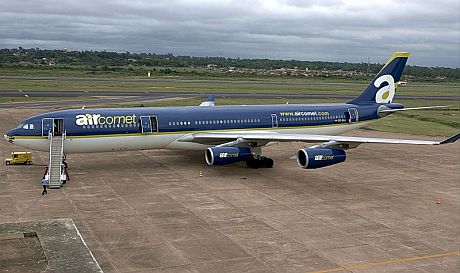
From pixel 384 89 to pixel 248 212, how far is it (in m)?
21.7

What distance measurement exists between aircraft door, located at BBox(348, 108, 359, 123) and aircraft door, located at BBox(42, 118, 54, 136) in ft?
70.3

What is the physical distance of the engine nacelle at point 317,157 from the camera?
2769cm

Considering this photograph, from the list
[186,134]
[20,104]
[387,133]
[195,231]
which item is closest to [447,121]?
[387,133]

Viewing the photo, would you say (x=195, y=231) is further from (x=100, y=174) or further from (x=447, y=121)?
(x=447, y=121)

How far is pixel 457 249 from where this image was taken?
19.7 meters

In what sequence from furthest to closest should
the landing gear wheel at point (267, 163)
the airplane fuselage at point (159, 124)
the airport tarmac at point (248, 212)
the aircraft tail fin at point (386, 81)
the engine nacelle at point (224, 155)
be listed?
the aircraft tail fin at point (386, 81) → the landing gear wheel at point (267, 163) → the engine nacelle at point (224, 155) → the airplane fuselage at point (159, 124) → the airport tarmac at point (248, 212)

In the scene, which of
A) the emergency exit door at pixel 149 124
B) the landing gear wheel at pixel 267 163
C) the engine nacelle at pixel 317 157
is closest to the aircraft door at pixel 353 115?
the landing gear wheel at pixel 267 163

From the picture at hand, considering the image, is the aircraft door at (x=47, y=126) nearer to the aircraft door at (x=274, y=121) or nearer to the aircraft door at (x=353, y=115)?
the aircraft door at (x=274, y=121)

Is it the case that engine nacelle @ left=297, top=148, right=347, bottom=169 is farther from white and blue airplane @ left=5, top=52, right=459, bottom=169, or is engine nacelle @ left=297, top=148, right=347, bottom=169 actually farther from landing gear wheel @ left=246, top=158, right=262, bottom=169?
landing gear wheel @ left=246, top=158, right=262, bottom=169

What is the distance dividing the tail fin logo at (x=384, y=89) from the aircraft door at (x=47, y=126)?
958 inches

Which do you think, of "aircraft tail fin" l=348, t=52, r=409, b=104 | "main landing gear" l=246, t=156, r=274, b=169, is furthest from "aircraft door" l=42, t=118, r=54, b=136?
"aircraft tail fin" l=348, t=52, r=409, b=104

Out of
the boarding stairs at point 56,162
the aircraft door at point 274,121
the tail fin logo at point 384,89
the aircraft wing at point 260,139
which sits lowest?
the boarding stairs at point 56,162

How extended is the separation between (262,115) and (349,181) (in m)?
7.99

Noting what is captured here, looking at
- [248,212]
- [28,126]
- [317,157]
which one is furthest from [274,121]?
[28,126]
